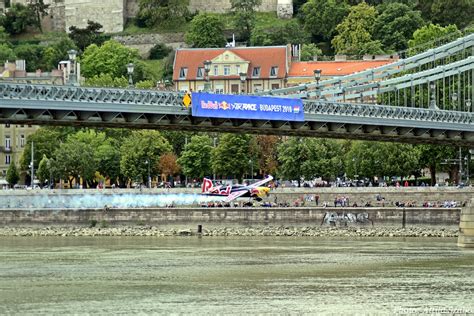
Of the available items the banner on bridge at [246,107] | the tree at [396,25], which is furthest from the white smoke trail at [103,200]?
the tree at [396,25]

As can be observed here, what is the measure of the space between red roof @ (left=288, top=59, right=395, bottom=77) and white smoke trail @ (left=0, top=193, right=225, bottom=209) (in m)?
32.9

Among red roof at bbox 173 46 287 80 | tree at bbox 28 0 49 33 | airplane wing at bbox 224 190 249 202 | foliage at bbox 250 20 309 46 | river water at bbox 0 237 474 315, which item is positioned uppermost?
tree at bbox 28 0 49 33

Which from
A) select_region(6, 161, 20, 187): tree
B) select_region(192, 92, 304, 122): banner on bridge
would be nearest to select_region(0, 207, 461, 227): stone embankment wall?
select_region(192, 92, 304, 122): banner on bridge

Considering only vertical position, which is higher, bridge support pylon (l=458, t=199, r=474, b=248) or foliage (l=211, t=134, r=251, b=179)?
foliage (l=211, t=134, r=251, b=179)

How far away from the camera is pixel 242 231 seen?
82688 millimetres

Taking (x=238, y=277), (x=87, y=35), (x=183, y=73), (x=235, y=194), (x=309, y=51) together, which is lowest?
(x=238, y=277)

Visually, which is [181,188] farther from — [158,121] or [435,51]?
[158,121]

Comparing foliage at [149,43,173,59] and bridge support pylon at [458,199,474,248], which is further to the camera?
foliage at [149,43,173,59]

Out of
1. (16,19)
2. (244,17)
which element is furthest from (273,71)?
(16,19)

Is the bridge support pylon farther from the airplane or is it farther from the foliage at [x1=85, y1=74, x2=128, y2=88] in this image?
Answer: the foliage at [x1=85, y1=74, x2=128, y2=88]

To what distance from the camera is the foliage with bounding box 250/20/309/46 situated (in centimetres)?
14750

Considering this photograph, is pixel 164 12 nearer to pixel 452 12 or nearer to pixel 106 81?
pixel 106 81

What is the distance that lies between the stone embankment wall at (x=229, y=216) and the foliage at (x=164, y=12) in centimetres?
7224

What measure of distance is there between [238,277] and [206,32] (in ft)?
318
